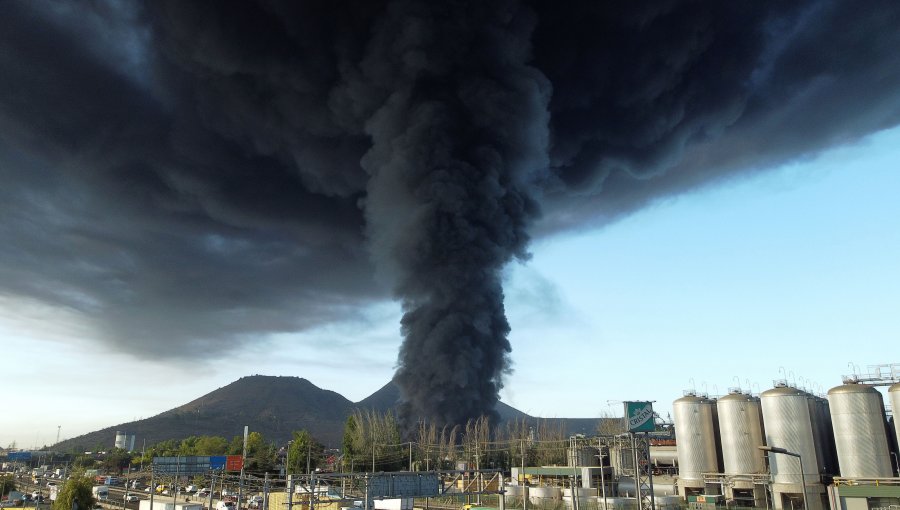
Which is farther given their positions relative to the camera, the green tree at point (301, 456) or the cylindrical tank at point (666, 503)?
the green tree at point (301, 456)

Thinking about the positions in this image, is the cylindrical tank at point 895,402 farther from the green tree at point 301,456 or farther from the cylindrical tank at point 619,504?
the green tree at point 301,456

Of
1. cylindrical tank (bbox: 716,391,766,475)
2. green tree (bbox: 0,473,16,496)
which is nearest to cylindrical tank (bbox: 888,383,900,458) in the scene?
cylindrical tank (bbox: 716,391,766,475)

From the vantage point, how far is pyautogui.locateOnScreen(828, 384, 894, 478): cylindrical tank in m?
46.2

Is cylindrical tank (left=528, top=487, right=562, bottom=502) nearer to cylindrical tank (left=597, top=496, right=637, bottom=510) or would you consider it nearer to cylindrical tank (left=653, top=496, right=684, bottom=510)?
cylindrical tank (left=597, top=496, right=637, bottom=510)

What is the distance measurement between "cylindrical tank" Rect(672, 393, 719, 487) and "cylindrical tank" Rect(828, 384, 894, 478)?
11927 mm

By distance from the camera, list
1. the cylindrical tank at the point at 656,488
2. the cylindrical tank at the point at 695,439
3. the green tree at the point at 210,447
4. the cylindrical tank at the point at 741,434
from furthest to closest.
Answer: the green tree at the point at 210,447, the cylindrical tank at the point at 656,488, the cylindrical tank at the point at 695,439, the cylindrical tank at the point at 741,434

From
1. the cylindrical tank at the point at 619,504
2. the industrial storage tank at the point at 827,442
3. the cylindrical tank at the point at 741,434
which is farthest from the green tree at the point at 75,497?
the industrial storage tank at the point at 827,442

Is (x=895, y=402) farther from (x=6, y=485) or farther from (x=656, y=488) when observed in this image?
(x=6, y=485)

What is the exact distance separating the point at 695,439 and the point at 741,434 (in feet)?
15.4

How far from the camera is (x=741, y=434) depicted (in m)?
55.3

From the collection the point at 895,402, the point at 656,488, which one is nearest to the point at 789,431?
the point at 895,402

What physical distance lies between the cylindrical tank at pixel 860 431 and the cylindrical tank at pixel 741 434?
283 inches

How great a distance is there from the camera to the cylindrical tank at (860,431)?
4622 cm

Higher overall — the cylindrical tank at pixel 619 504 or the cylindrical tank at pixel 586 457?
the cylindrical tank at pixel 586 457
